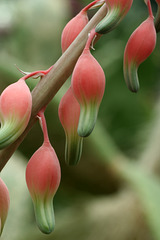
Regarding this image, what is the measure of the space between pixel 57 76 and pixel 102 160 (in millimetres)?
609

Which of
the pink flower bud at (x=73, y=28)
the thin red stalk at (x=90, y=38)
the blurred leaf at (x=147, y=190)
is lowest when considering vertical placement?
the blurred leaf at (x=147, y=190)

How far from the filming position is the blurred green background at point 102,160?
2.98 feet

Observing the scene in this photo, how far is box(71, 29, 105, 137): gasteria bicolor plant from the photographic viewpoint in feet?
1.05

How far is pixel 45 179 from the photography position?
350 millimetres

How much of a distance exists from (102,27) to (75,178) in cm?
66

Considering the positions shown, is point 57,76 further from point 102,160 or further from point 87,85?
point 102,160

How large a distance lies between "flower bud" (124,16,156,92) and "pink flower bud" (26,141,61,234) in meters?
0.08

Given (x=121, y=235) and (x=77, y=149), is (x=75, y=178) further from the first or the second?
(x=77, y=149)

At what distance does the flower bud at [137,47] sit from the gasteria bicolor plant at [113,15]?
0.03m

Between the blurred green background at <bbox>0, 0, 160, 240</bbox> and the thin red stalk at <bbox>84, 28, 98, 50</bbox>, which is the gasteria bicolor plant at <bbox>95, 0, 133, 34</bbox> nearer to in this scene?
the thin red stalk at <bbox>84, 28, 98, 50</bbox>

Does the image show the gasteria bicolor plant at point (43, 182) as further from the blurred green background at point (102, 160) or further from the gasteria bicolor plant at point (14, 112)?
the blurred green background at point (102, 160)

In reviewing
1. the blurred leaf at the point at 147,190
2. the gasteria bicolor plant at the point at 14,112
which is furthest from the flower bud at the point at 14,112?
the blurred leaf at the point at 147,190

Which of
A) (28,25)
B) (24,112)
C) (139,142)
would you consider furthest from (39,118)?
(28,25)

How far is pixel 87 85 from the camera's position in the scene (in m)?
0.32
